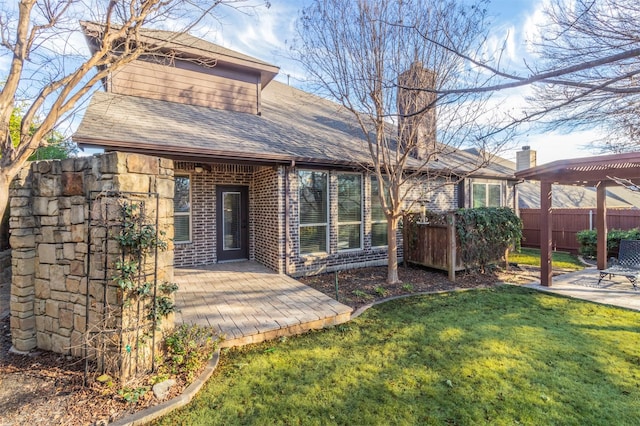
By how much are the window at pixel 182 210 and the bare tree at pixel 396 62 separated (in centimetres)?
398

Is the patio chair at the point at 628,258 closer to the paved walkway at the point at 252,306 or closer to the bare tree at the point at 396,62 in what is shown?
the bare tree at the point at 396,62

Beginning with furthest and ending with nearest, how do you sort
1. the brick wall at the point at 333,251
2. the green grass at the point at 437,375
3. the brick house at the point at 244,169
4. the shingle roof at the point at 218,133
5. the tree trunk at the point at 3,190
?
the brick wall at the point at 333,251
the brick house at the point at 244,169
the shingle roof at the point at 218,133
the tree trunk at the point at 3,190
the green grass at the point at 437,375

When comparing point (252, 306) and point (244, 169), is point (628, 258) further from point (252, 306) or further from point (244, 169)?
point (244, 169)

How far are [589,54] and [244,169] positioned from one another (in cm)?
703

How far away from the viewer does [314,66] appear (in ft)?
20.9

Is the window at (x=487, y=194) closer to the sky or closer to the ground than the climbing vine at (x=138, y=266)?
closer to the sky

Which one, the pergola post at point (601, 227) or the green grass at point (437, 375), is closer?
the green grass at point (437, 375)

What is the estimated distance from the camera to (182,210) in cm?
757

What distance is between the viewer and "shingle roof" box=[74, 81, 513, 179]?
564cm

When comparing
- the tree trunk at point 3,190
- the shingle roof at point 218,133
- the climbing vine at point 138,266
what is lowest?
the climbing vine at point 138,266

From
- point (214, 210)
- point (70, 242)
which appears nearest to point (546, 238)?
point (214, 210)

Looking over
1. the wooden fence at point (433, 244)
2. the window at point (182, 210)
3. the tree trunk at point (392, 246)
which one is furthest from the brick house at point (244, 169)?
the tree trunk at point (392, 246)

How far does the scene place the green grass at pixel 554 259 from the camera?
9092 millimetres

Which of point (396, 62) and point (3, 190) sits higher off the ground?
point (396, 62)
